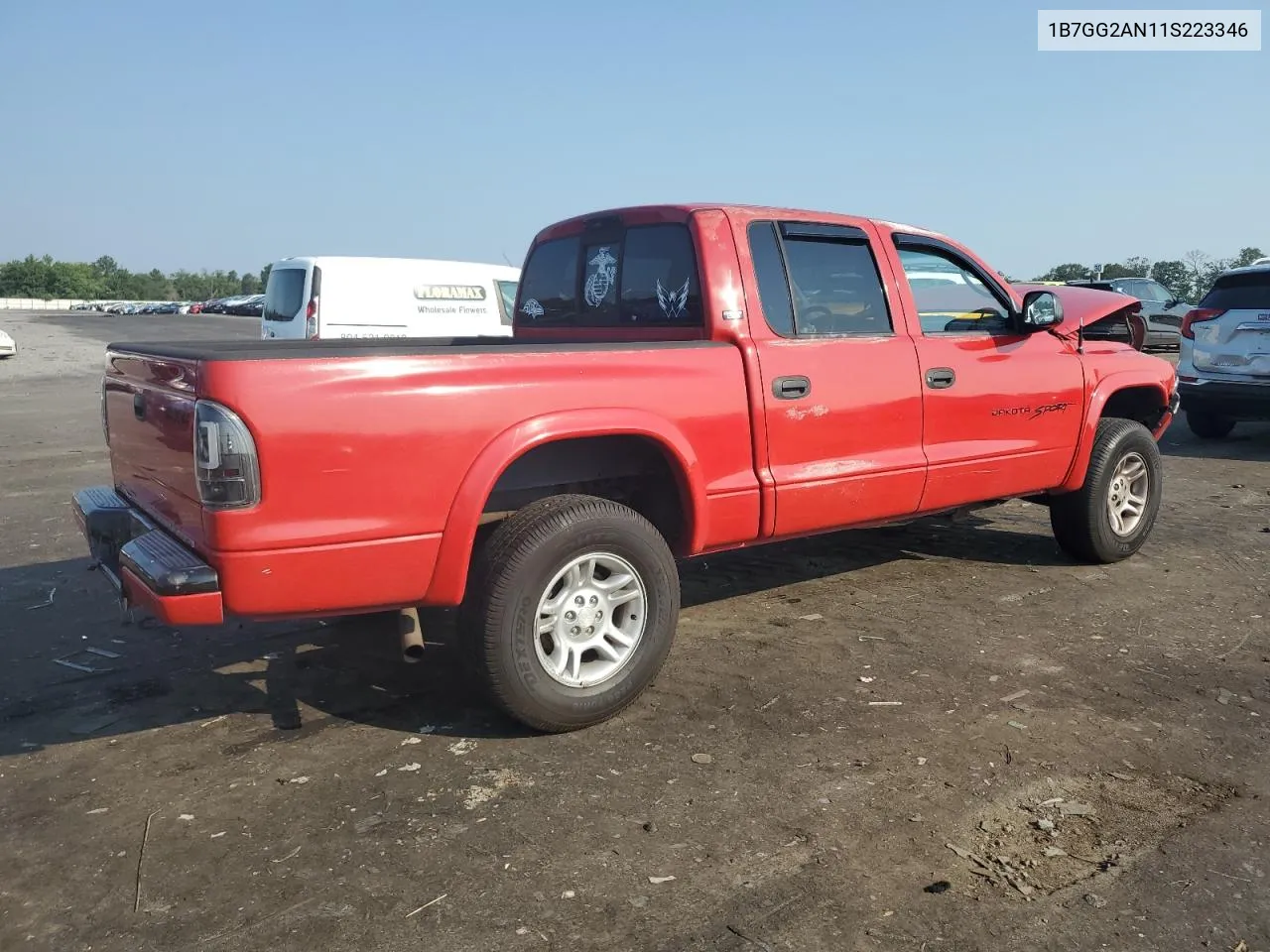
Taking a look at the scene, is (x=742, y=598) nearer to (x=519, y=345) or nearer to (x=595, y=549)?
(x=595, y=549)

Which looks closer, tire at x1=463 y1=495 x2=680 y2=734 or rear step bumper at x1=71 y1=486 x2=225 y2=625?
rear step bumper at x1=71 y1=486 x2=225 y2=625

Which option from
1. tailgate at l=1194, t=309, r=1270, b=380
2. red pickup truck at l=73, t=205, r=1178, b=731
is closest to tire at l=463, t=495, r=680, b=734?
red pickup truck at l=73, t=205, r=1178, b=731

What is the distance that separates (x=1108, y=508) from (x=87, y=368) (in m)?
21.9

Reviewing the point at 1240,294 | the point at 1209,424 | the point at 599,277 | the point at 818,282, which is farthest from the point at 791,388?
the point at 1209,424

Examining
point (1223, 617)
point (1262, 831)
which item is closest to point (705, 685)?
point (1262, 831)

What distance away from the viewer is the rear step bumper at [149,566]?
306cm

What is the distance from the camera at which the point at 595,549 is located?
12.0 ft

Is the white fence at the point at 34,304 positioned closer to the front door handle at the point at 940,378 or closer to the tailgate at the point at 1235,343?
the tailgate at the point at 1235,343

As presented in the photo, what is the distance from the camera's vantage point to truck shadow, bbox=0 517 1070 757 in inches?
149

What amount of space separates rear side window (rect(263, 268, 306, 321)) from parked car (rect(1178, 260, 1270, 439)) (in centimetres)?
965

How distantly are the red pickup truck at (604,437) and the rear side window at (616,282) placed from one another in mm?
14

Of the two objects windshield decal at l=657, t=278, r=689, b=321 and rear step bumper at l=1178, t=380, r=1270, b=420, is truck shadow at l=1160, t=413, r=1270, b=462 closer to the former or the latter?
rear step bumper at l=1178, t=380, r=1270, b=420

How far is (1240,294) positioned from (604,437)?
8500 millimetres

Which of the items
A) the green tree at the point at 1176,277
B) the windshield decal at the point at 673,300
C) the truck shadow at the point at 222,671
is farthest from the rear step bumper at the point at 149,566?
the green tree at the point at 1176,277
